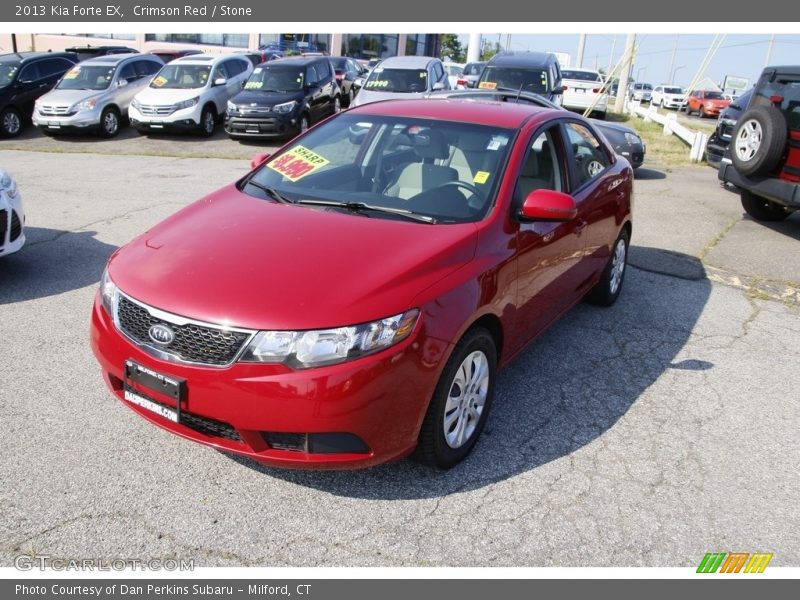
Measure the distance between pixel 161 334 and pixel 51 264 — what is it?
406 cm

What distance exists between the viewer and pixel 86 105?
1574 cm

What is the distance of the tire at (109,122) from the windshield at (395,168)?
13.4m

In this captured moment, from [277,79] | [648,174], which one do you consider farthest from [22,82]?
[648,174]

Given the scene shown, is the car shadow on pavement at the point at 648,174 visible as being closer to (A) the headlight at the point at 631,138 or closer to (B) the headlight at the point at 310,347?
(A) the headlight at the point at 631,138

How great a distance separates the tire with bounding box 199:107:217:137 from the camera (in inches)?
626

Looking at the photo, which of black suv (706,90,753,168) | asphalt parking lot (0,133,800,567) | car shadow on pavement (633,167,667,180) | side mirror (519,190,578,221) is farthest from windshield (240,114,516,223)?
car shadow on pavement (633,167,667,180)

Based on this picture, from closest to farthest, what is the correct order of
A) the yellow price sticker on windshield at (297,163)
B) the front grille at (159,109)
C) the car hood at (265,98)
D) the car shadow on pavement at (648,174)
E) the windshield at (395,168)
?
the windshield at (395,168) < the yellow price sticker on windshield at (297,163) < the car shadow on pavement at (648,174) < the car hood at (265,98) < the front grille at (159,109)

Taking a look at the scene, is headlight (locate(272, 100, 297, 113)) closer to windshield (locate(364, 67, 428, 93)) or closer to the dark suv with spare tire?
windshield (locate(364, 67, 428, 93))

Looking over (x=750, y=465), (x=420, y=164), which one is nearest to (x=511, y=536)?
(x=750, y=465)

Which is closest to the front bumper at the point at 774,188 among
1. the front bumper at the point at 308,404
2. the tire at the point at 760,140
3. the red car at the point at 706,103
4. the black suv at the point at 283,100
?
the tire at the point at 760,140

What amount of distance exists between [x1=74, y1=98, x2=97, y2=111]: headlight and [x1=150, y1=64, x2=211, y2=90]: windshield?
4.38 ft

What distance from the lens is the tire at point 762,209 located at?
933cm

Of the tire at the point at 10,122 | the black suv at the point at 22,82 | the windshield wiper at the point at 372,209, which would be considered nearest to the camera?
the windshield wiper at the point at 372,209

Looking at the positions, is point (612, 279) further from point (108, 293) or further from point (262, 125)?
point (262, 125)
